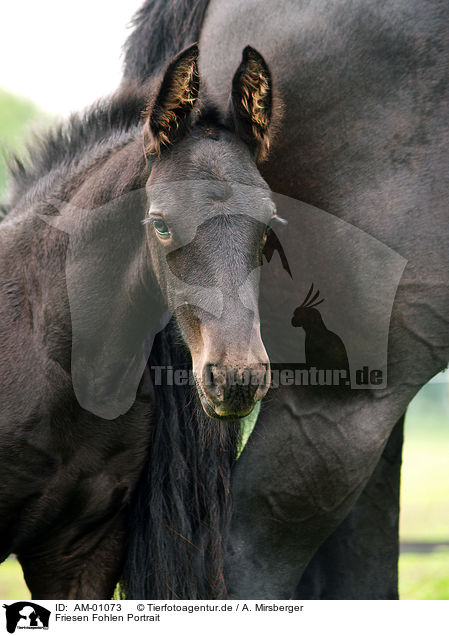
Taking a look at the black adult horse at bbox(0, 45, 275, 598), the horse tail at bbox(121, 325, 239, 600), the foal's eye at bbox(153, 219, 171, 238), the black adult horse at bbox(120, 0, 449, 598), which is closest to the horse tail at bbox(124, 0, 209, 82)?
the black adult horse at bbox(120, 0, 449, 598)

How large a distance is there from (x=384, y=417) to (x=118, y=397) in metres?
1.17

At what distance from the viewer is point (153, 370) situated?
377 cm

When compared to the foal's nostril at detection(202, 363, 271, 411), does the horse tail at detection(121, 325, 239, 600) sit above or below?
below

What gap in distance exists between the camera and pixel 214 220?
9.07 ft

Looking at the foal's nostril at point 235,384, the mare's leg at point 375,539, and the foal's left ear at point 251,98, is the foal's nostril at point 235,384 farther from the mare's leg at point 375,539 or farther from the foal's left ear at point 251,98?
the mare's leg at point 375,539

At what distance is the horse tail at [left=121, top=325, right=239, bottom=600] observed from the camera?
3.77 metres

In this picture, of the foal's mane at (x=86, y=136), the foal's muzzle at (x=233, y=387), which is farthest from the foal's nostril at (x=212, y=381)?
the foal's mane at (x=86, y=136)

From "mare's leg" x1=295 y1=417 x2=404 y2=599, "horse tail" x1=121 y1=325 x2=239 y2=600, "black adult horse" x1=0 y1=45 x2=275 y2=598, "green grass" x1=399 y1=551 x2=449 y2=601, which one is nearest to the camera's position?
"black adult horse" x1=0 y1=45 x2=275 y2=598

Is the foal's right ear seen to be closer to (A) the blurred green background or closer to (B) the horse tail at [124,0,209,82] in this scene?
(B) the horse tail at [124,0,209,82]

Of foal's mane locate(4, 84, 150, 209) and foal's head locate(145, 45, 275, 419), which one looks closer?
foal's head locate(145, 45, 275, 419)

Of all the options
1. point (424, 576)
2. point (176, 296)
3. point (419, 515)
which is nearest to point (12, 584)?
point (424, 576)

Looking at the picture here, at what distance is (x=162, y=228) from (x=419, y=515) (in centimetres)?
888

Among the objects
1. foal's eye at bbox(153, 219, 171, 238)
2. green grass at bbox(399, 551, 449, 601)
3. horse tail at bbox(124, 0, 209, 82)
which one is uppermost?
horse tail at bbox(124, 0, 209, 82)

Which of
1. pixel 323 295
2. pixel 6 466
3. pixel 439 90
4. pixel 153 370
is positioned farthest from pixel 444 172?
pixel 6 466
